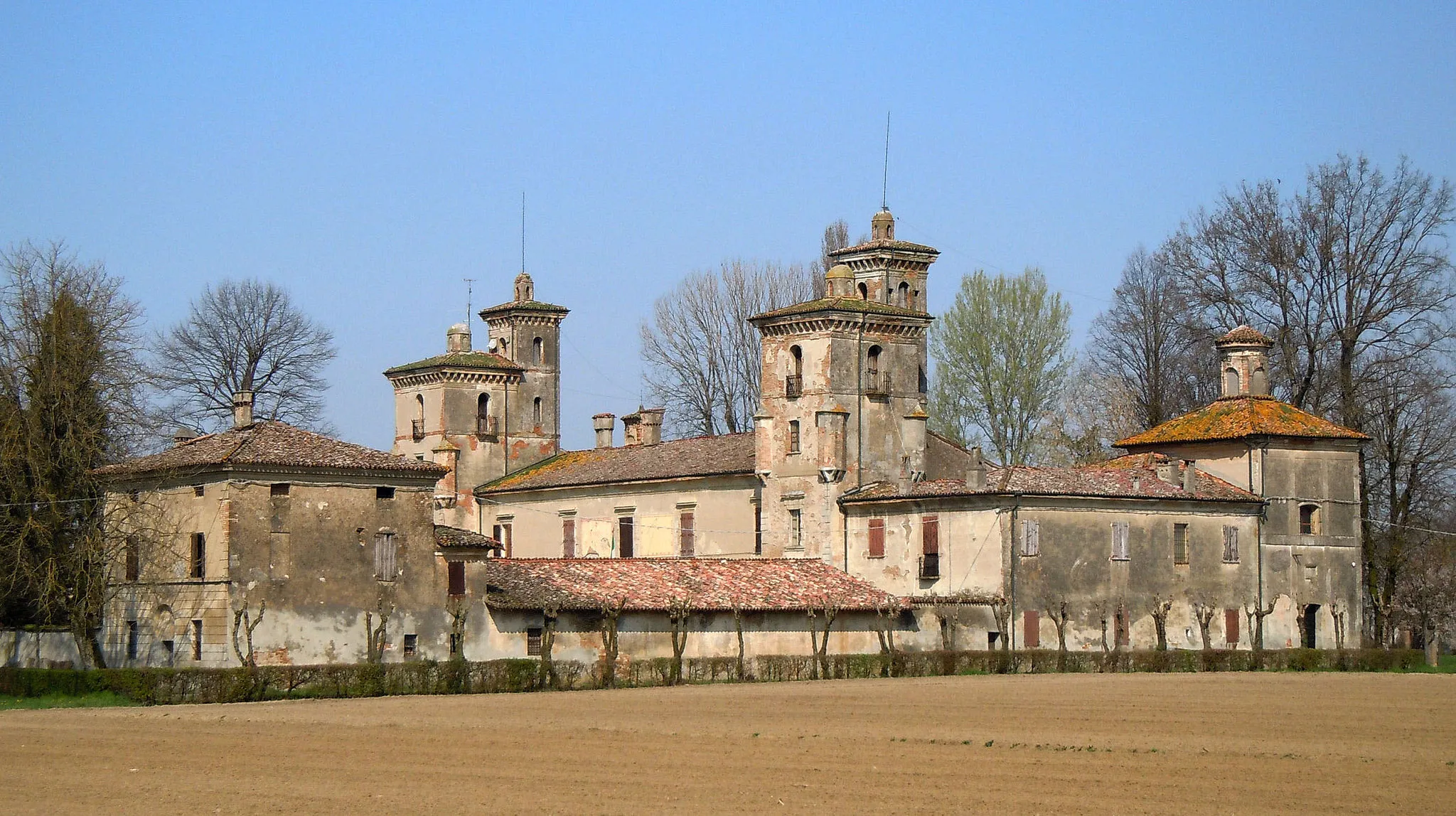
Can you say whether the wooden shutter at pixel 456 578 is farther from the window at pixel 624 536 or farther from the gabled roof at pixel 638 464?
the window at pixel 624 536

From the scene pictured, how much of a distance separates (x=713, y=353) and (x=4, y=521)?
120 ft

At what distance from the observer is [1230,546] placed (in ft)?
188

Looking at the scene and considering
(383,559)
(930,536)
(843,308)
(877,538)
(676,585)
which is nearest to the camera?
(383,559)

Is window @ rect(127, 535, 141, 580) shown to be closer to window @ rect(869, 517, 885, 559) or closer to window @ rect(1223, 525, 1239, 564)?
window @ rect(869, 517, 885, 559)

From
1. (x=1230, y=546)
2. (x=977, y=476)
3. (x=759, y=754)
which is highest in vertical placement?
(x=977, y=476)

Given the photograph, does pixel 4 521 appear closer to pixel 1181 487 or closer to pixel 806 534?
pixel 806 534

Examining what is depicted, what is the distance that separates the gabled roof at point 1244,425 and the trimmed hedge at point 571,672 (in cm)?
634

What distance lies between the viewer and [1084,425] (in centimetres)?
7825

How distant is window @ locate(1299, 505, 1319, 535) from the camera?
2311 inches

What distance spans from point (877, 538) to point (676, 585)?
22.5 feet

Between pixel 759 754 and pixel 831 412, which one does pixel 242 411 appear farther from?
pixel 759 754

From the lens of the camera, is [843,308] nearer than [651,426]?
Yes

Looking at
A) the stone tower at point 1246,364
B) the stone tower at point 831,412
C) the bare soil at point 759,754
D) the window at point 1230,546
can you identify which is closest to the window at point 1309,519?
the window at point 1230,546

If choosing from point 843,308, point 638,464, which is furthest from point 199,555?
point 638,464
